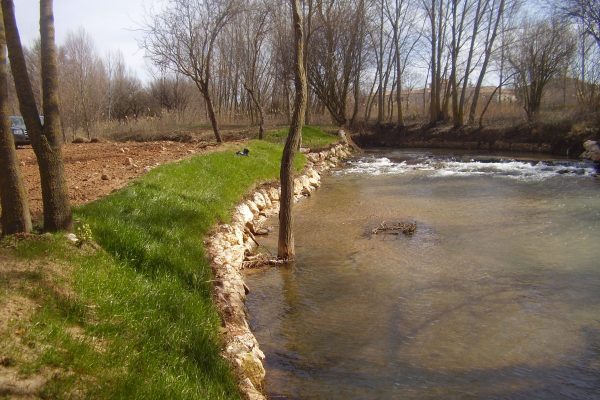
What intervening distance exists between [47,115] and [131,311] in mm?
2363

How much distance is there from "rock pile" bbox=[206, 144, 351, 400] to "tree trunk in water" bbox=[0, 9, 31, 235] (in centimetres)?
232

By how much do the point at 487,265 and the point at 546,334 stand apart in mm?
2382

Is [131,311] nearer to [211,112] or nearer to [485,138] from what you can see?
[211,112]

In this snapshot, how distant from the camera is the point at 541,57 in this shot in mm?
28531

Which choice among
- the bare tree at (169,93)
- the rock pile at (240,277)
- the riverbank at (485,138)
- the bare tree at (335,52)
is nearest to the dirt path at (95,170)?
the rock pile at (240,277)

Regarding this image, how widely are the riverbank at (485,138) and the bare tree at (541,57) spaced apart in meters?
1.96

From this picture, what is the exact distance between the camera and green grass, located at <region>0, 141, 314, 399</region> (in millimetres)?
3361

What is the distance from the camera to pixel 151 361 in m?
3.81

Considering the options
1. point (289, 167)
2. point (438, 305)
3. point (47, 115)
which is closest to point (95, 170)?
point (289, 167)

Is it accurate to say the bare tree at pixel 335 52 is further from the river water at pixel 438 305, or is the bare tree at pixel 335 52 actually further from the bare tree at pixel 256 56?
the river water at pixel 438 305

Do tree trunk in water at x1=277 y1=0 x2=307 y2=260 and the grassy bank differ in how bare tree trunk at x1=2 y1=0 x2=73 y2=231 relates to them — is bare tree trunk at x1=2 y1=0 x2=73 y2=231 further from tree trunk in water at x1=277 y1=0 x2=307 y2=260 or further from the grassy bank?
tree trunk in water at x1=277 y1=0 x2=307 y2=260

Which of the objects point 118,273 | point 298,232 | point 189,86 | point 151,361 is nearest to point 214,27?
point 298,232

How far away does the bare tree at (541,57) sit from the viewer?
28.0 m

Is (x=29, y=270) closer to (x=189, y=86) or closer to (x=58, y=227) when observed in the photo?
(x=58, y=227)
